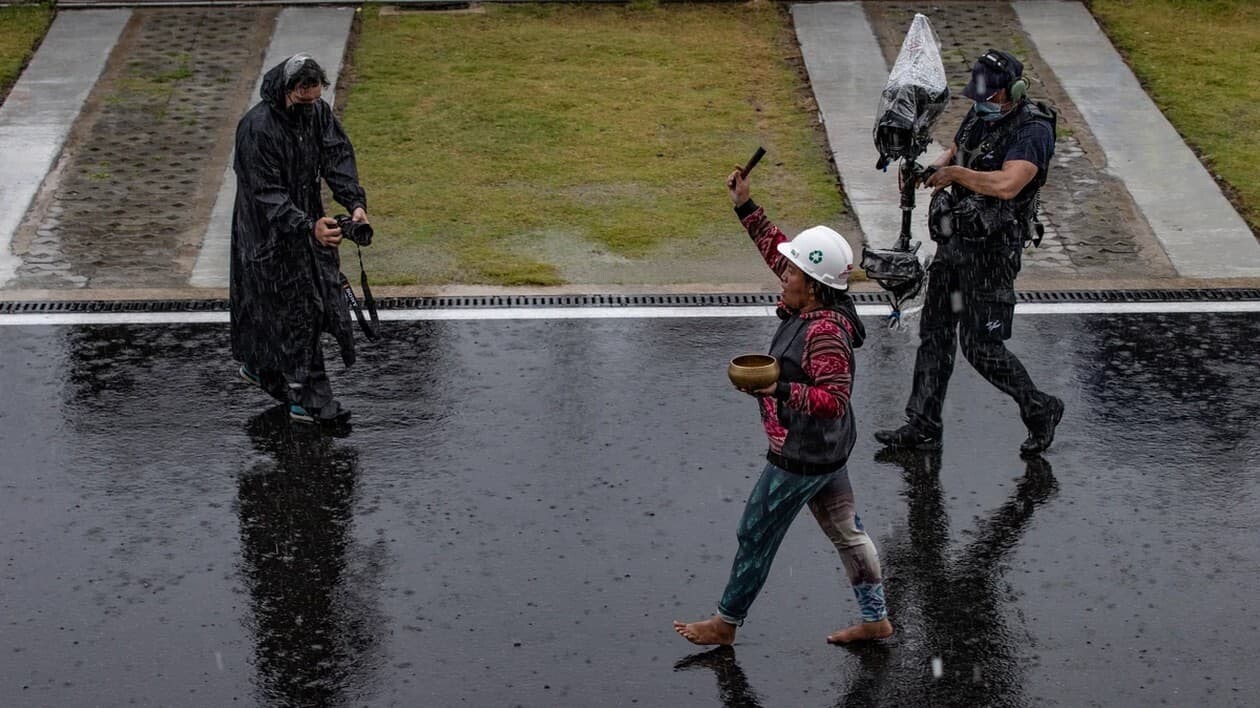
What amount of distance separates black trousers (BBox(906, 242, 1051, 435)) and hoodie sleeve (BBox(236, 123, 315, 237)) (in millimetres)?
2945

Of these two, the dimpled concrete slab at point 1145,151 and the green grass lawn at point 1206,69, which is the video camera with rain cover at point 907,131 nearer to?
the dimpled concrete slab at point 1145,151

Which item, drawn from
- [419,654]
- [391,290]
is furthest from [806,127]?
[419,654]

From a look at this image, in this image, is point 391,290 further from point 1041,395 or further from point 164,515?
point 1041,395

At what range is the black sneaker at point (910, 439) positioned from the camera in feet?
26.7

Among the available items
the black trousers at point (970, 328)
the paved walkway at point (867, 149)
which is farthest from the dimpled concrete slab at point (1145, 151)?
the black trousers at point (970, 328)

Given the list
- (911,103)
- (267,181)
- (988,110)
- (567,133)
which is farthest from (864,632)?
(567,133)

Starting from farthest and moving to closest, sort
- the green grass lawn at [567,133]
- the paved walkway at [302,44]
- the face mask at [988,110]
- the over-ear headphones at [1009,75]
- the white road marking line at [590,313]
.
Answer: the paved walkway at [302,44] → the green grass lawn at [567,133] → the white road marking line at [590,313] → the face mask at [988,110] → the over-ear headphones at [1009,75]

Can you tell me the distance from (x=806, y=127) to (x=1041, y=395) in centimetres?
526

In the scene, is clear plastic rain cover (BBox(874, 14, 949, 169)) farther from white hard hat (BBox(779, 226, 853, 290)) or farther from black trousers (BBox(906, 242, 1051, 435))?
white hard hat (BBox(779, 226, 853, 290))

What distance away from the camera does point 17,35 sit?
46.7 ft

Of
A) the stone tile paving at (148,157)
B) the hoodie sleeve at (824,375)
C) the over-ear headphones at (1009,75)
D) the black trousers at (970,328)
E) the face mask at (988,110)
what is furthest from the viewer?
the stone tile paving at (148,157)

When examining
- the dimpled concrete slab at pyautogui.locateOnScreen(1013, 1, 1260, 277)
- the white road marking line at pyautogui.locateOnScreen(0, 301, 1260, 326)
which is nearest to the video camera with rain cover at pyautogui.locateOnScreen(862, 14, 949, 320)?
the white road marking line at pyautogui.locateOnScreen(0, 301, 1260, 326)

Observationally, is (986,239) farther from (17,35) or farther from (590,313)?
(17,35)

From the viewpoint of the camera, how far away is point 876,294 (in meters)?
10.1
